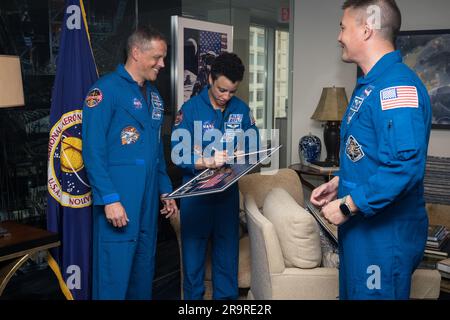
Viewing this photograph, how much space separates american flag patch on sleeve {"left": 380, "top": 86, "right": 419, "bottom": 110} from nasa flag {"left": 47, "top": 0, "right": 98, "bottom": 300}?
156cm

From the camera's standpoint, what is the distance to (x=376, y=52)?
1590mm

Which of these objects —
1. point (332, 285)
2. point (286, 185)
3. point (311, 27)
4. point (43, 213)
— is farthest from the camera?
point (311, 27)

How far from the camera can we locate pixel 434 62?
12.5 ft

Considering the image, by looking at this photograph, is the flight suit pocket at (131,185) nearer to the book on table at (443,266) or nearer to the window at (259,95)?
the book on table at (443,266)

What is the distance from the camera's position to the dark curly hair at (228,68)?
2398 mm

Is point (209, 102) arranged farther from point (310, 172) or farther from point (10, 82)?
point (310, 172)

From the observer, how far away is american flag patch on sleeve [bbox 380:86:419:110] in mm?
1436

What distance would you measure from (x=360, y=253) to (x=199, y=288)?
117 centimetres

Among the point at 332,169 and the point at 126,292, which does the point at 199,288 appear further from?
the point at 332,169

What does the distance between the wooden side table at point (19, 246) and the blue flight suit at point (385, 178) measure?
1346 millimetres

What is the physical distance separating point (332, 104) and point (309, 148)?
0.48 meters

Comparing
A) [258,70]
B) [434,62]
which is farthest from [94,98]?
[434,62]

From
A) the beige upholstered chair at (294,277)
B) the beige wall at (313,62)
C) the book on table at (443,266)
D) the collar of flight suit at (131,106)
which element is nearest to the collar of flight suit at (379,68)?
the beige upholstered chair at (294,277)

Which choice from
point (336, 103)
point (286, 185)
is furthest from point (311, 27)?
point (286, 185)
